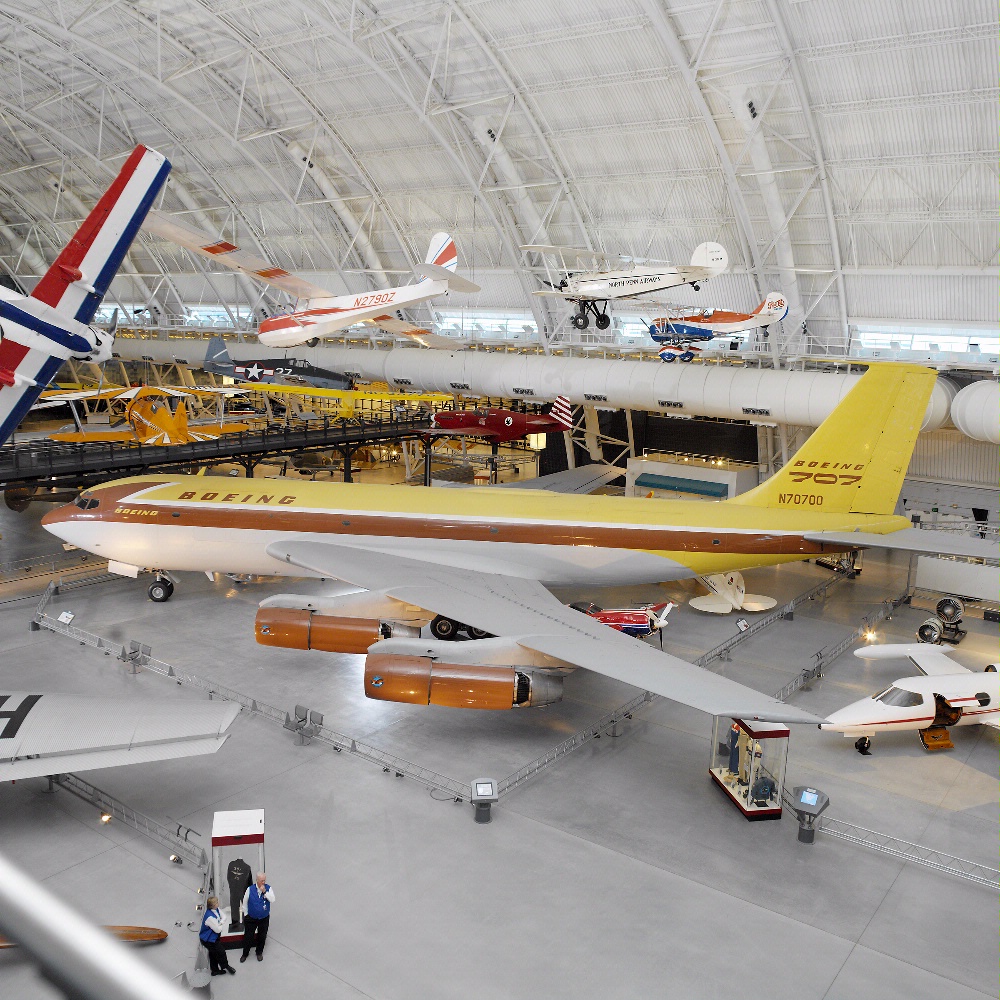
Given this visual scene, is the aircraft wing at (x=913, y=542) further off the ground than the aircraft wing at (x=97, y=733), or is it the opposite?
the aircraft wing at (x=913, y=542)

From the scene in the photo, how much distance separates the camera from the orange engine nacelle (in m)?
18.4

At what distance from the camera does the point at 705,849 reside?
1314 cm

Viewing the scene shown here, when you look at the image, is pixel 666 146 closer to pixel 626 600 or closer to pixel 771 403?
pixel 771 403

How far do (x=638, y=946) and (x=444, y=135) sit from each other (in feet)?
100

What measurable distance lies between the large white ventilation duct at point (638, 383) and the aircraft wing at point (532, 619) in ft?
44.6

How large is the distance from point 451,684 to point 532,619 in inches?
83.5

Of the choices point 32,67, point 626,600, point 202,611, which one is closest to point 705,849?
point 626,600

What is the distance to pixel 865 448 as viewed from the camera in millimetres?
19688

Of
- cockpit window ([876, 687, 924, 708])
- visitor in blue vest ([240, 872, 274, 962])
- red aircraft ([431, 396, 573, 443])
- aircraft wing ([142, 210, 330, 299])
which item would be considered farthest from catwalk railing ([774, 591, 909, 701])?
aircraft wing ([142, 210, 330, 299])

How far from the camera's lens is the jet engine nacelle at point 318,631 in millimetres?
18359

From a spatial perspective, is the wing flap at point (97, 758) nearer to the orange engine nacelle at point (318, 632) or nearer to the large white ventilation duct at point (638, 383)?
the orange engine nacelle at point (318, 632)

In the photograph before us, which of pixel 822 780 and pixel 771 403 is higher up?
pixel 771 403

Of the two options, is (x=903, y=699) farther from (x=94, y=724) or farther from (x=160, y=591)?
(x=160, y=591)

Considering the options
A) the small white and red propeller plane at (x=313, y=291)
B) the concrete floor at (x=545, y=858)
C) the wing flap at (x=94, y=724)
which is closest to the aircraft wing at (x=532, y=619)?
the concrete floor at (x=545, y=858)
